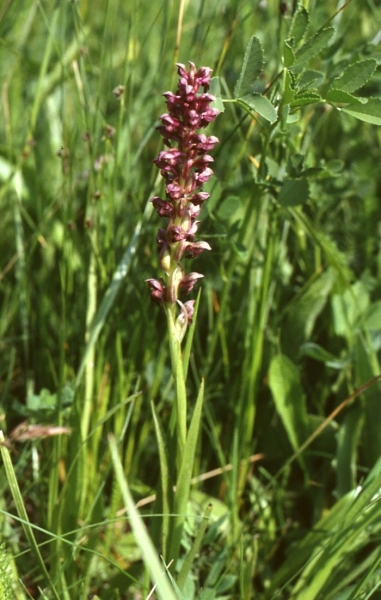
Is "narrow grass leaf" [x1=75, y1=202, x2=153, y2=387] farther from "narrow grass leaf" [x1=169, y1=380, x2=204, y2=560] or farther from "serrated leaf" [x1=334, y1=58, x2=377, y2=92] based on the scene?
"serrated leaf" [x1=334, y1=58, x2=377, y2=92]

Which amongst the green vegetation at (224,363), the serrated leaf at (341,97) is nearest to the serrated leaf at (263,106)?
the green vegetation at (224,363)

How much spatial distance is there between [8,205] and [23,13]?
0.85 m

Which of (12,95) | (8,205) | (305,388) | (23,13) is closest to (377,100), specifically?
(305,388)

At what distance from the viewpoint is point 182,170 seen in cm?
108

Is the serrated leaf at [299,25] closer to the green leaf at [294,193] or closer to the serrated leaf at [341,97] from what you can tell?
the serrated leaf at [341,97]

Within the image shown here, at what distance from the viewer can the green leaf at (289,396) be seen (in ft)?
5.28

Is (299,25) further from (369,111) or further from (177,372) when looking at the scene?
(177,372)

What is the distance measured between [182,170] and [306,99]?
248 mm

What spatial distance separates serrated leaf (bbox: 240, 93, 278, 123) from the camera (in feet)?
3.83

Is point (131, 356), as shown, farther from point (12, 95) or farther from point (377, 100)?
point (12, 95)

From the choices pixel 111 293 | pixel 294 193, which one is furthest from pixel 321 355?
pixel 111 293

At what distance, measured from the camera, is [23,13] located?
2.57 m

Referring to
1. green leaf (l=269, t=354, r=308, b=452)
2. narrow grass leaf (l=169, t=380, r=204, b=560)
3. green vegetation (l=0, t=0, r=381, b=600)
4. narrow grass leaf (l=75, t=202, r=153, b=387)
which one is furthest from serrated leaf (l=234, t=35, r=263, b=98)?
green leaf (l=269, t=354, r=308, b=452)

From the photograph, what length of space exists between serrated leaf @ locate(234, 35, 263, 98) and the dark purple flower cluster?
16 cm
